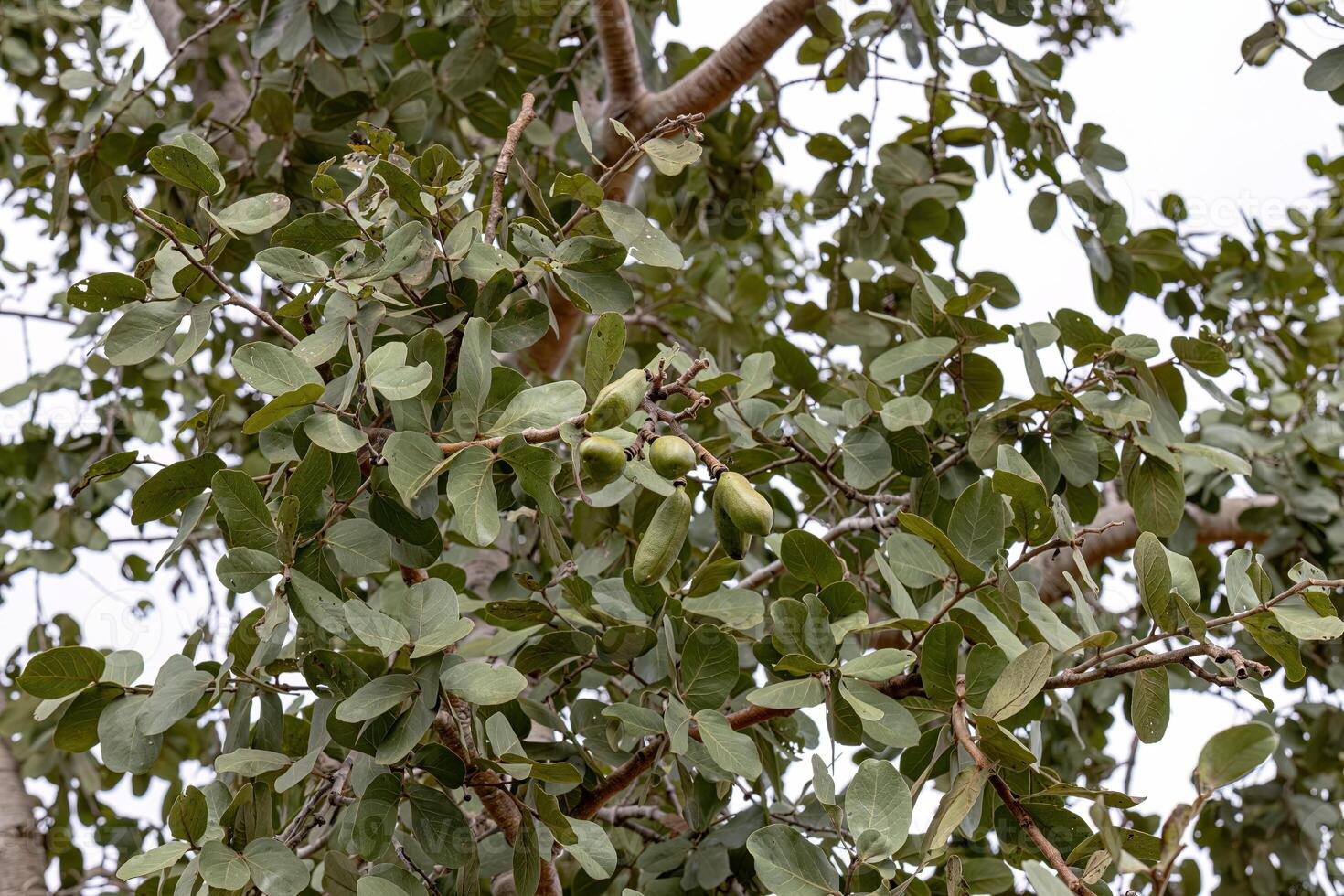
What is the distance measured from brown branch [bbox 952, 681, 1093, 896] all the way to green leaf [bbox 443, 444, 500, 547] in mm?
295

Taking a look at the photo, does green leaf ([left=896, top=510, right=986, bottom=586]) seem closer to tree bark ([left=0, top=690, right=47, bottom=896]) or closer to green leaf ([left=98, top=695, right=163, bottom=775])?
green leaf ([left=98, top=695, right=163, bottom=775])

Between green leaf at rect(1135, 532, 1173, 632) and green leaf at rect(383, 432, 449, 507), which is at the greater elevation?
green leaf at rect(383, 432, 449, 507)

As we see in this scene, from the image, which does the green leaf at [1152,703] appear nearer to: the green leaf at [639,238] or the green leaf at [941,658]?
the green leaf at [941,658]

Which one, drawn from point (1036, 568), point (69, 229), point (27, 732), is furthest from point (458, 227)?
point (69, 229)

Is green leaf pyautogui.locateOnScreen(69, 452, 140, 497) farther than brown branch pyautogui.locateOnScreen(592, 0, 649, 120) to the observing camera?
No

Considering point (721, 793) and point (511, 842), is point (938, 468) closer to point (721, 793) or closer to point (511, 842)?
point (721, 793)

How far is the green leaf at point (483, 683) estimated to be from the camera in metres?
0.64

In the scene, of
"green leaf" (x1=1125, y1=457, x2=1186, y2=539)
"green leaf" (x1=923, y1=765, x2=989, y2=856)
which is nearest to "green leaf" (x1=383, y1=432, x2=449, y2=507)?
"green leaf" (x1=923, y1=765, x2=989, y2=856)

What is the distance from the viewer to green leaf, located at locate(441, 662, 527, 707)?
0.64 metres

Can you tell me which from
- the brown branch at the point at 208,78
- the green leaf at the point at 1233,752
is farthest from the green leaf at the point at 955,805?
the brown branch at the point at 208,78

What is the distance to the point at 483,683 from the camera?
0.65 m

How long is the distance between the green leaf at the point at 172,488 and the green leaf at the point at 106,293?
0.13m

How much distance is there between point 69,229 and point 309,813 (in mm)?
1261

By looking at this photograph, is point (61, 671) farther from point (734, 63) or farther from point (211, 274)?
point (734, 63)
